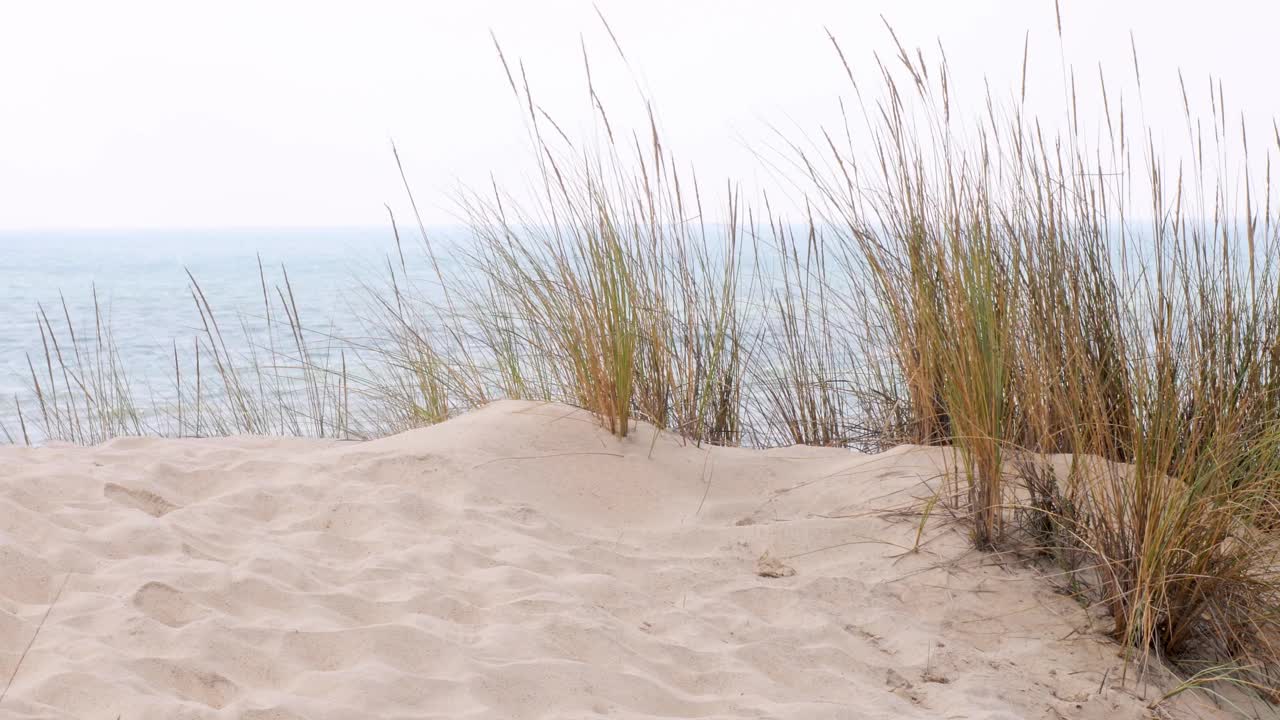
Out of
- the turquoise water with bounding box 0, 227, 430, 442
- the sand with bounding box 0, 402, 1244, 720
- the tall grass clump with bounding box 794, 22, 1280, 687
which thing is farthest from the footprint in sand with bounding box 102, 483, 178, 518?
the tall grass clump with bounding box 794, 22, 1280, 687

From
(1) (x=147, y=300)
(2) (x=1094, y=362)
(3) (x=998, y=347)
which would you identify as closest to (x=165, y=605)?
(3) (x=998, y=347)

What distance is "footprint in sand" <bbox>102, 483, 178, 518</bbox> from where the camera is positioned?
83.6 inches

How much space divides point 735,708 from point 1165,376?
1.02 meters

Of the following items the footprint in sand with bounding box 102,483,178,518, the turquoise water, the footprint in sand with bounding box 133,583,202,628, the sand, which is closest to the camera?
the sand

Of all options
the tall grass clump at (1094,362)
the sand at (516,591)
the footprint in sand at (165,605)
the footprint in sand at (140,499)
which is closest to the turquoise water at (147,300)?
the footprint in sand at (140,499)

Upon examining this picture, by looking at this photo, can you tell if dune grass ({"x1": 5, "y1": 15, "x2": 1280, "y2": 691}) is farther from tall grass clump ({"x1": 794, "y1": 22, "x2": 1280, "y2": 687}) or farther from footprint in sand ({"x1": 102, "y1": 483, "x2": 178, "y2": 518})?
footprint in sand ({"x1": 102, "y1": 483, "x2": 178, "y2": 518})

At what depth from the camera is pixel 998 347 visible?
196 cm

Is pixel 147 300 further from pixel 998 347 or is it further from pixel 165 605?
pixel 998 347

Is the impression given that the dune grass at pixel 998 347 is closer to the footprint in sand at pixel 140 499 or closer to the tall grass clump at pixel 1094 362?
the tall grass clump at pixel 1094 362

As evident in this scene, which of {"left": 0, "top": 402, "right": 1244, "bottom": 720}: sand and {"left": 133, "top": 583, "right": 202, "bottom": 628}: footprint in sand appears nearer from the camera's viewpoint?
→ {"left": 0, "top": 402, "right": 1244, "bottom": 720}: sand

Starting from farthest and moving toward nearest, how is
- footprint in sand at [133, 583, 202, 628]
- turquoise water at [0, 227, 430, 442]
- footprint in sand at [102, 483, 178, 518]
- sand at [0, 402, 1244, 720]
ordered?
turquoise water at [0, 227, 430, 442] < footprint in sand at [102, 483, 178, 518] < footprint in sand at [133, 583, 202, 628] < sand at [0, 402, 1244, 720]

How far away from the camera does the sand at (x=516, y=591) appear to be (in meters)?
1.42

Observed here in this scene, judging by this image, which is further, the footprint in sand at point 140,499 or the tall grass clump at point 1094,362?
the footprint in sand at point 140,499

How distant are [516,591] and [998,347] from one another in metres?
1.16
